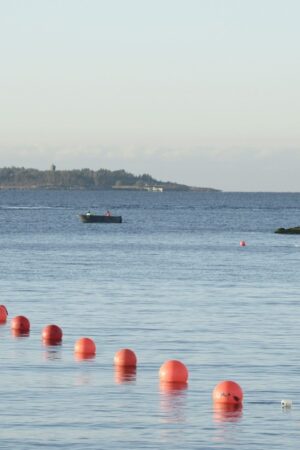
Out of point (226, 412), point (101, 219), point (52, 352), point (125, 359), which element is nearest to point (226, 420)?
point (226, 412)

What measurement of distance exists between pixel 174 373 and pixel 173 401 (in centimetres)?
229

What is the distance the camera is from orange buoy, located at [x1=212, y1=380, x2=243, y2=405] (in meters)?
31.8

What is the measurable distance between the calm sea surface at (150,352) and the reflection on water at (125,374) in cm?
11

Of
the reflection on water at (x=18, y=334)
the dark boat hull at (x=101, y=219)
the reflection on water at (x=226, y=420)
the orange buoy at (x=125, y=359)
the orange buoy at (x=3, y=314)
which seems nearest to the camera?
the reflection on water at (x=226, y=420)

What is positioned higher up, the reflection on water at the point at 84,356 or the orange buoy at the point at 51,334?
the orange buoy at the point at 51,334

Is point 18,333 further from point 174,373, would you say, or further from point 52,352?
point 174,373

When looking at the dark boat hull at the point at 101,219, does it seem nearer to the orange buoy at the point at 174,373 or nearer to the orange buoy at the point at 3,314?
the orange buoy at the point at 3,314

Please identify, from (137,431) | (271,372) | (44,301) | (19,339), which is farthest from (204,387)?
(44,301)

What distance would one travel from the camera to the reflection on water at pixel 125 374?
117ft

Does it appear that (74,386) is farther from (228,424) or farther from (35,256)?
(35,256)

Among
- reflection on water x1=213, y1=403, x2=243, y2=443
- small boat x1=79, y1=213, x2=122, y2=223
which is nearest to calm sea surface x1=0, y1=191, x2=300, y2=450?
reflection on water x1=213, y1=403, x2=243, y2=443

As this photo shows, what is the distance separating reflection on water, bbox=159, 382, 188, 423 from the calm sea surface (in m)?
0.05

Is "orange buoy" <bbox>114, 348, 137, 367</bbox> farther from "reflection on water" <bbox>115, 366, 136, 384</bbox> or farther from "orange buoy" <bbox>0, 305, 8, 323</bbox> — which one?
"orange buoy" <bbox>0, 305, 8, 323</bbox>

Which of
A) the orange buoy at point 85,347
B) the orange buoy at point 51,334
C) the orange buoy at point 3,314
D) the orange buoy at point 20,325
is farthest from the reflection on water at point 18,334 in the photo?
the orange buoy at point 85,347
